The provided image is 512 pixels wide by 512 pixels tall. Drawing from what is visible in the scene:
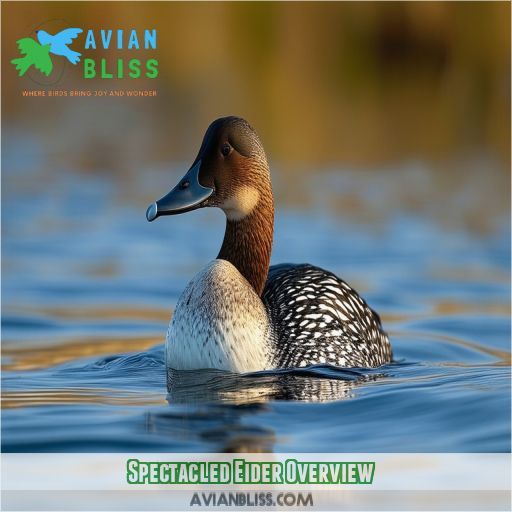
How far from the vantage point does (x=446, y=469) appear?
6203 millimetres

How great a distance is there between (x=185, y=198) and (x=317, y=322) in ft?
3.68

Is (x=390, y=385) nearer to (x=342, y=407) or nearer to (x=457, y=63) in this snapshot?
(x=342, y=407)

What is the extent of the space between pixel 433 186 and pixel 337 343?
9.97 m

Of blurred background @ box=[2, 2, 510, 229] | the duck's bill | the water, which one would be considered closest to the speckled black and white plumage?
the water

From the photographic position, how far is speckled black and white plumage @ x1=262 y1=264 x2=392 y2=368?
25.7ft

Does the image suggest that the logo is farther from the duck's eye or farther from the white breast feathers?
the white breast feathers

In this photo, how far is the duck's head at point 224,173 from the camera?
786 centimetres

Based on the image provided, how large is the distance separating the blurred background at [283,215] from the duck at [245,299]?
22 centimetres

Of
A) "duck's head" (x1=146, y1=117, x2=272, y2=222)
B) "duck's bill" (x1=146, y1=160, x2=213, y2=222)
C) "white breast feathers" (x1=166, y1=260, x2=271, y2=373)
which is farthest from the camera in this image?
"duck's head" (x1=146, y1=117, x2=272, y2=222)

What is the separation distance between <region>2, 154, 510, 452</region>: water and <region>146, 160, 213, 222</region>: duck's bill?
39.6 inches

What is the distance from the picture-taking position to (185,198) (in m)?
7.82

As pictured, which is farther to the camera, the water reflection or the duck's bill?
the duck's bill

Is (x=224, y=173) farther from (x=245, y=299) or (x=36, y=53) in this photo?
(x=36, y=53)

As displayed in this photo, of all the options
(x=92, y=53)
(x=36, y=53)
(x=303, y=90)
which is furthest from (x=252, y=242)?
(x=303, y=90)
